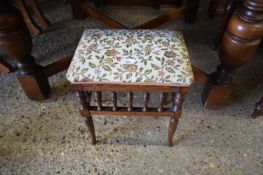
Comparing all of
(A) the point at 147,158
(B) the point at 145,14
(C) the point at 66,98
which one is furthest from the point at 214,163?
(B) the point at 145,14

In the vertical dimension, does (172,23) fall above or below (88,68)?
below

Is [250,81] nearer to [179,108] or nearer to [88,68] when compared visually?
[179,108]

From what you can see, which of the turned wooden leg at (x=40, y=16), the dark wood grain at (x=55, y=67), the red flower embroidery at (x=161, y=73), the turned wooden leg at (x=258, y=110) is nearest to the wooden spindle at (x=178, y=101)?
the red flower embroidery at (x=161, y=73)

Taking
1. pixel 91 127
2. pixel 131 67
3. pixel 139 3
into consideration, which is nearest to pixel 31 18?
pixel 139 3

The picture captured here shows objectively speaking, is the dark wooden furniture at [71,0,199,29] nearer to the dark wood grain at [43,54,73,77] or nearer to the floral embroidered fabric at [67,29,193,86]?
the dark wood grain at [43,54,73,77]

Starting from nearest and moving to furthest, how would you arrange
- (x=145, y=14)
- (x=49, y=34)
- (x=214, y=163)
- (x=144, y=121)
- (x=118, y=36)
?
(x=118, y=36) → (x=214, y=163) → (x=144, y=121) → (x=49, y=34) → (x=145, y=14)

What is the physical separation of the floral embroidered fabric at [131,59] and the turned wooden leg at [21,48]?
0.30m

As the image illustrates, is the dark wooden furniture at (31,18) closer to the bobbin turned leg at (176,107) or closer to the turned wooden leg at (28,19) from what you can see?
the turned wooden leg at (28,19)

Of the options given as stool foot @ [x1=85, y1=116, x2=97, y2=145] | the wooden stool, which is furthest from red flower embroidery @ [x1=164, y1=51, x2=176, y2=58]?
stool foot @ [x1=85, y1=116, x2=97, y2=145]

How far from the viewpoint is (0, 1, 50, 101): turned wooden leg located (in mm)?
893

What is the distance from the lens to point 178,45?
835mm

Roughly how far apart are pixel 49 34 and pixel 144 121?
1019mm

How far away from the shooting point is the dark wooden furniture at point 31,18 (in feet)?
5.15

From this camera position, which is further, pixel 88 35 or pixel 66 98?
pixel 66 98
